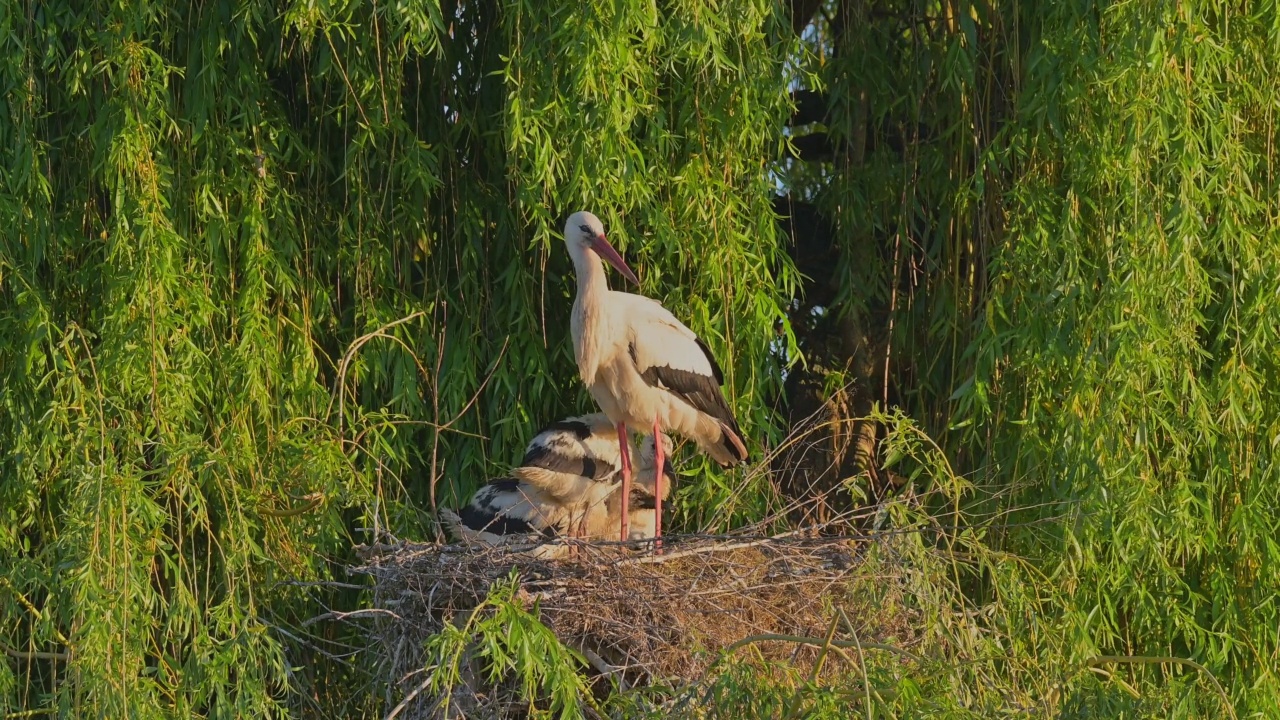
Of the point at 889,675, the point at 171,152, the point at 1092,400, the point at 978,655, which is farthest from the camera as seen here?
the point at 171,152

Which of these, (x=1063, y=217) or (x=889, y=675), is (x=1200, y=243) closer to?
(x=1063, y=217)

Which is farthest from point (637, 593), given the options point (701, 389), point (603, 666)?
point (701, 389)

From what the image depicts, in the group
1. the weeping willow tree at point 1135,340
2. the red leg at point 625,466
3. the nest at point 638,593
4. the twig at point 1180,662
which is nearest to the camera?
the twig at point 1180,662

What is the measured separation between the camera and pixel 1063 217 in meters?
5.87

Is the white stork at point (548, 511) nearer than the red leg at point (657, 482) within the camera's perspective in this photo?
Yes

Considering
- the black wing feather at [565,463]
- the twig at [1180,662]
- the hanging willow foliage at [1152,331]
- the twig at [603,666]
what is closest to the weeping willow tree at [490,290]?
the hanging willow foliage at [1152,331]

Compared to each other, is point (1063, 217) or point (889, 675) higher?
point (1063, 217)

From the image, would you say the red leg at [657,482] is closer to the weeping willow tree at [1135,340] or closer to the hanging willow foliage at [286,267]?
the hanging willow foliage at [286,267]

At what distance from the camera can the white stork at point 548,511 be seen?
21.0 ft

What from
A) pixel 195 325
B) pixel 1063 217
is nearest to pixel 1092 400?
pixel 1063 217

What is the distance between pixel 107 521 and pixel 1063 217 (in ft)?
9.76

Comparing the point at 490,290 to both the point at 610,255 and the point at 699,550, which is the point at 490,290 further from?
the point at 699,550

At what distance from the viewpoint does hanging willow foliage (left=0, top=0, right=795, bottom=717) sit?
556 centimetres

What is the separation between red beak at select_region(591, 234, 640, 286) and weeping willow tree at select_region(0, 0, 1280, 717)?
13 centimetres
